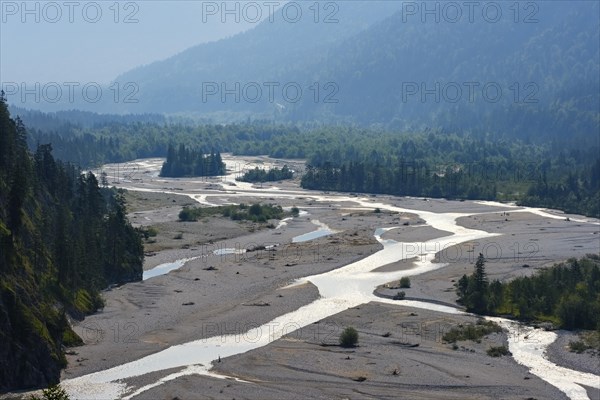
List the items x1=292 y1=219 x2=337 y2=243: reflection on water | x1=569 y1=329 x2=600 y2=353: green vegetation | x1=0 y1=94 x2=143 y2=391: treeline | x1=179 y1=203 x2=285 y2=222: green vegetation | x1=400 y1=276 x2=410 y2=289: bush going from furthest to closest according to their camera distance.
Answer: x1=179 y1=203 x2=285 y2=222: green vegetation → x1=292 y1=219 x2=337 y2=243: reflection on water → x1=400 y1=276 x2=410 y2=289: bush → x1=569 y1=329 x2=600 y2=353: green vegetation → x1=0 y1=94 x2=143 y2=391: treeline

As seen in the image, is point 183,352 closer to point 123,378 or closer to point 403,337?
point 123,378

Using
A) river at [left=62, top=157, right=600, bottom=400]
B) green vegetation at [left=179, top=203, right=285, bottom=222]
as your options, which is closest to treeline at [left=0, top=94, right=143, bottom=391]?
river at [left=62, top=157, right=600, bottom=400]

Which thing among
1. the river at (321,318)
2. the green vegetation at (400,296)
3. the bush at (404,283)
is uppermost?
the bush at (404,283)

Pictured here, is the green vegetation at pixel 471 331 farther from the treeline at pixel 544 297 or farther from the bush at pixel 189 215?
the bush at pixel 189 215

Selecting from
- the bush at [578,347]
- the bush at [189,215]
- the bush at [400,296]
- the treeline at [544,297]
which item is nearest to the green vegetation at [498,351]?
Result: the bush at [578,347]

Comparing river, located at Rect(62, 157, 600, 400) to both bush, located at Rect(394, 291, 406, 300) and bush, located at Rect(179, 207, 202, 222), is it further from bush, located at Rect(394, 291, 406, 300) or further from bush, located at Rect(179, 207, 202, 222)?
bush, located at Rect(179, 207, 202, 222)

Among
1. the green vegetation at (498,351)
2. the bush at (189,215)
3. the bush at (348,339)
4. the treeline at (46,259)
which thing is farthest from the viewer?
the bush at (189,215)
